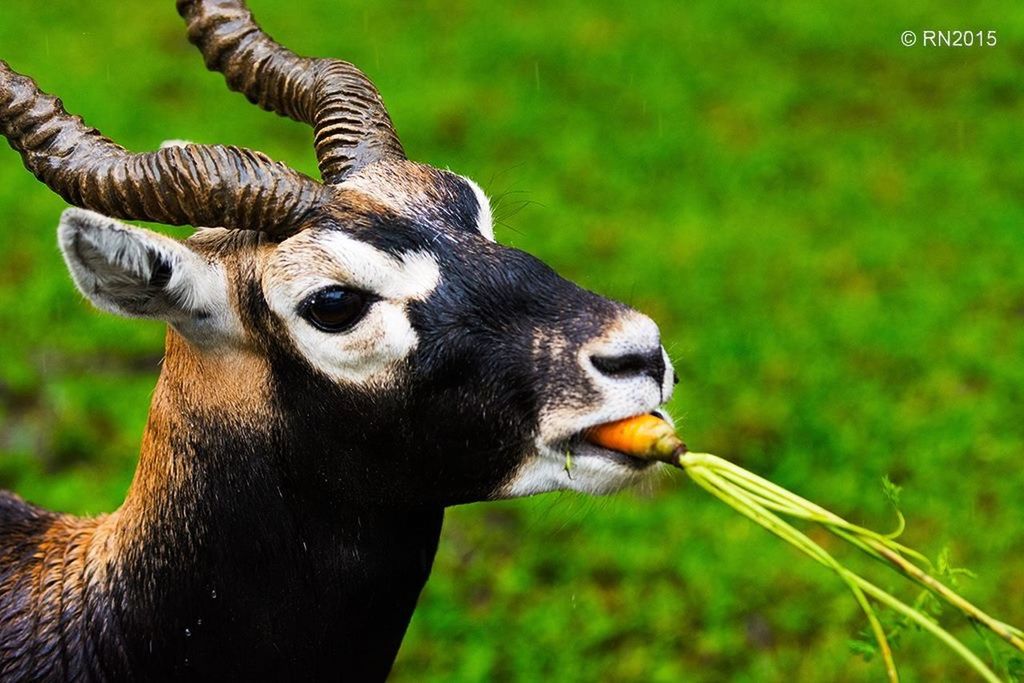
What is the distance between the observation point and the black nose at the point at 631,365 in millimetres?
2973

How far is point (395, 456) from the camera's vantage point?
3207mm

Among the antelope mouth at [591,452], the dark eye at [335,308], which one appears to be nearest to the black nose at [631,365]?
the antelope mouth at [591,452]

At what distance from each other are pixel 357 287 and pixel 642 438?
747mm

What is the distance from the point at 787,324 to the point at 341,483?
4.75m

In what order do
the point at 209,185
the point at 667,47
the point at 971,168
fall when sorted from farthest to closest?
the point at 667,47 < the point at 971,168 < the point at 209,185

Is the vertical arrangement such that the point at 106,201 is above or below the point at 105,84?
below

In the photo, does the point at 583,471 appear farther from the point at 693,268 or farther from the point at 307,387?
the point at 693,268

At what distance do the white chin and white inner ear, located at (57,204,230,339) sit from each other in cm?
85

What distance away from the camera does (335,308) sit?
121 inches

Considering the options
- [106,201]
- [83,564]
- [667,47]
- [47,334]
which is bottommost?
[83,564]

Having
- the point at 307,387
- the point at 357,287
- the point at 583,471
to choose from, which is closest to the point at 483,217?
the point at 357,287

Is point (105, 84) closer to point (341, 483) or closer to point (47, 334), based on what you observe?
point (47, 334)

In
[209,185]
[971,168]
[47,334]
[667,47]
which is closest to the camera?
[209,185]

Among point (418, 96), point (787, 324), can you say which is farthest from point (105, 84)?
point (787, 324)
